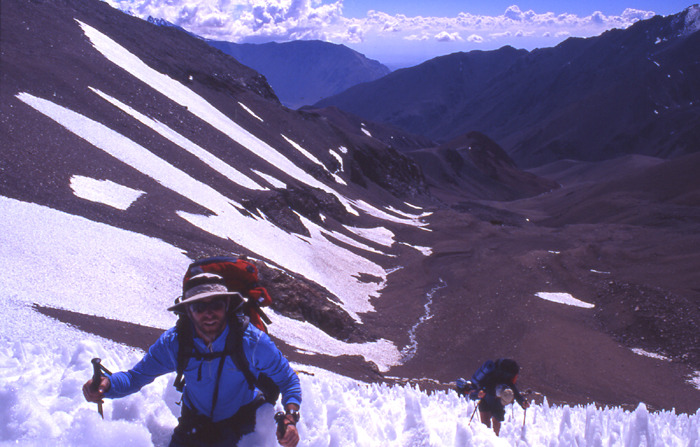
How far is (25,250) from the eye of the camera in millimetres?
13102

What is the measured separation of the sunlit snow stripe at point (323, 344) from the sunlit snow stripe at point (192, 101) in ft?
86.2

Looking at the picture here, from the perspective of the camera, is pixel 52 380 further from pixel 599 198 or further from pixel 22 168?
pixel 599 198

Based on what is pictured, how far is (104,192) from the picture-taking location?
20.9m

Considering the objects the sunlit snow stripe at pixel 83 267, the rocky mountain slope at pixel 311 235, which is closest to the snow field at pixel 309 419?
the sunlit snow stripe at pixel 83 267

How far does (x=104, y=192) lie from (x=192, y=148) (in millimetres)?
14178

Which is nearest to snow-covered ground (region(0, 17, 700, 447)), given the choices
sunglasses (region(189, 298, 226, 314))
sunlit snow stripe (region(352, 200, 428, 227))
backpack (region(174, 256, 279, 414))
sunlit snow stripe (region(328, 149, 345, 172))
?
backpack (region(174, 256, 279, 414))

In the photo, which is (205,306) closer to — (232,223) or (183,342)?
(183,342)

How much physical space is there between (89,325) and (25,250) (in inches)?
177

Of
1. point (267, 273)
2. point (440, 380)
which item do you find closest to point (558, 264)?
point (440, 380)

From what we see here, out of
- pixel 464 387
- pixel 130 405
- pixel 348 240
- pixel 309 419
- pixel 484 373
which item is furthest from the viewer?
pixel 348 240

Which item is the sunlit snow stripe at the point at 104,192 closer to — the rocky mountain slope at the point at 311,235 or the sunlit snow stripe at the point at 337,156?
the rocky mountain slope at the point at 311,235

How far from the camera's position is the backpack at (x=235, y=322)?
12.9 feet

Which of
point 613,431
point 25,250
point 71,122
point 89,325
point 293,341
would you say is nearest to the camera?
point 613,431

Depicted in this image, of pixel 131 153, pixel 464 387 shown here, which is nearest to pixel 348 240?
pixel 131 153
